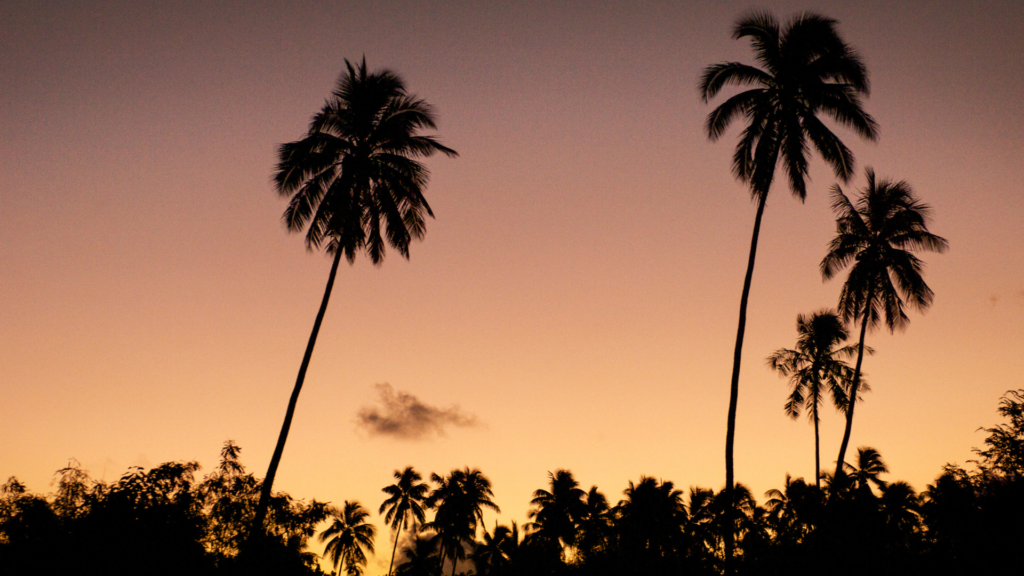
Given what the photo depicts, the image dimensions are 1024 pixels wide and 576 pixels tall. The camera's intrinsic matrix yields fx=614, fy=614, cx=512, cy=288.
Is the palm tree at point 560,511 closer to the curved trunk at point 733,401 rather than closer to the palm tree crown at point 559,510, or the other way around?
the palm tree crown at point 559,510

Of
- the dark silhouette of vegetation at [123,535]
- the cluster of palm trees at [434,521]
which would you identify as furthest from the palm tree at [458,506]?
the dark silhouette of vegetation at [123,535]

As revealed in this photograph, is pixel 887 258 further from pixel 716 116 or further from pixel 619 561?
pixel 619 561

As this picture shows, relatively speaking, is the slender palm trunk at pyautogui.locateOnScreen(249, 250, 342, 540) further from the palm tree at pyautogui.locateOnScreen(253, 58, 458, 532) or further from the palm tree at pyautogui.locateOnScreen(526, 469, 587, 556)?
the palm tree at pyautogui.locateOnScreen(526, 469, 587, 556)

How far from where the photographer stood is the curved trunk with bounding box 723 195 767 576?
65.6 feet

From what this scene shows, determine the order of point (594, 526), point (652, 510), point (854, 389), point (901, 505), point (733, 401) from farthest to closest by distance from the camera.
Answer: point (594, 526) < point (652, 510) < point (901, 505) < point (854, 389) < point (733, 401)

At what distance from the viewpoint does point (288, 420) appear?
22.6 m

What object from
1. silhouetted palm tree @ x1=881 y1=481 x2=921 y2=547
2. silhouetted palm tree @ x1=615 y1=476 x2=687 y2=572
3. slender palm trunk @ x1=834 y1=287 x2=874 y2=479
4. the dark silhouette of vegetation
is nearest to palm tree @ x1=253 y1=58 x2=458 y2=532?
the dark silhouette of vegetation

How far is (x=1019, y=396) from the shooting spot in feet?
95.4

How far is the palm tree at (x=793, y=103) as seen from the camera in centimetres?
2217

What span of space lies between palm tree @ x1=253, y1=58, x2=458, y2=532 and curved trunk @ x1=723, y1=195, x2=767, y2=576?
12.8 meters

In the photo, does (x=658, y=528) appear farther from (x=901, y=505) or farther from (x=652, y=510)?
(x=901, y=505)

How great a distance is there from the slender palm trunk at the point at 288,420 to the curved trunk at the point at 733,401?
15239 millimetres

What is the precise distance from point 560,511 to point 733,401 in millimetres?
36116

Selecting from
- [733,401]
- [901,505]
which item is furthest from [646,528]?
[733,401]
